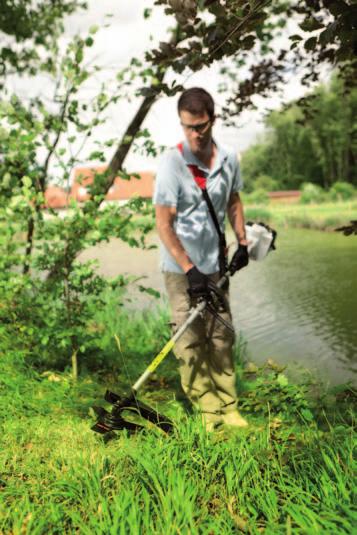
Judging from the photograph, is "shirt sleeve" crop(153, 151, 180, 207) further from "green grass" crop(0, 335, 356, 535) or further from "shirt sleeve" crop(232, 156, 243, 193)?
"green grass" crop(0, 335, 356, 535)

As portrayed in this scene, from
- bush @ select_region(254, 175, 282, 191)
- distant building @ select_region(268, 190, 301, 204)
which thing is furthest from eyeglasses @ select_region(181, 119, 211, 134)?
bush @ select_region(254, 175, 282, 191)

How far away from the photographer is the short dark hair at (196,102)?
301 cm

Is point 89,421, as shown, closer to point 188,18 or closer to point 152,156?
point 152,156

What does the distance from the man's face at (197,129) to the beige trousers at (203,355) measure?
2.78 ft

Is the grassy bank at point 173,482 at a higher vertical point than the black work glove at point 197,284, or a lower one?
lower

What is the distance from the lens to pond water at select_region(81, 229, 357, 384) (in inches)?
215

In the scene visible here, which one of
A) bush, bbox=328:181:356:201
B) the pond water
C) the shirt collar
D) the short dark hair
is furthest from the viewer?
bush, bbox=328:181:356:201

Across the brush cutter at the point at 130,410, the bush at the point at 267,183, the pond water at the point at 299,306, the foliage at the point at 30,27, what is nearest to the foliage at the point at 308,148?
the bush at the point at 267,183

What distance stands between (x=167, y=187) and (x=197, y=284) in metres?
0.63

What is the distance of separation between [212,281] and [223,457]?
123 centimetres

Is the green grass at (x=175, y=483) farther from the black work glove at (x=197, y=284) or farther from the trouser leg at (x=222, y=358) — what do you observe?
the black work glove at (x=197, y=284)

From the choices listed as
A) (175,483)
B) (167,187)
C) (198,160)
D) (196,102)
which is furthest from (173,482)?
(196,102)

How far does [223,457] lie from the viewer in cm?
240

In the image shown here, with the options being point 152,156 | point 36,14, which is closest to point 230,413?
point 152,156
